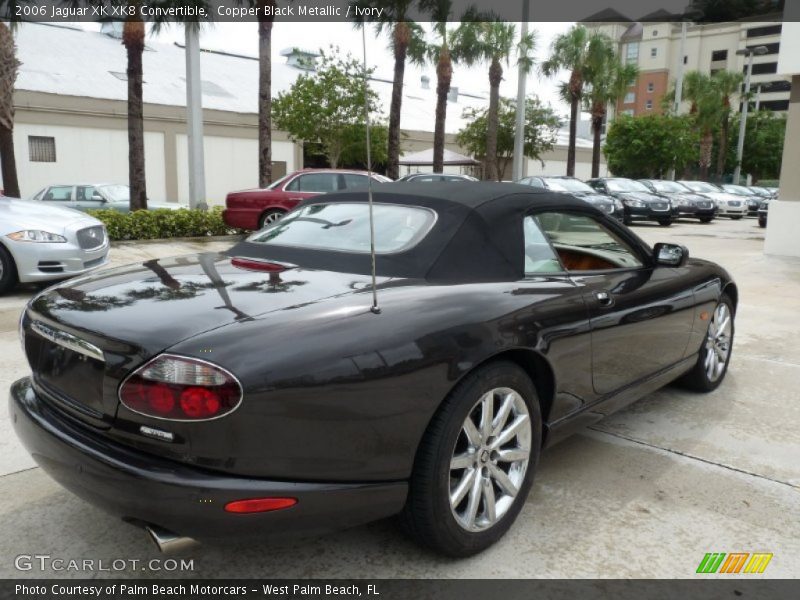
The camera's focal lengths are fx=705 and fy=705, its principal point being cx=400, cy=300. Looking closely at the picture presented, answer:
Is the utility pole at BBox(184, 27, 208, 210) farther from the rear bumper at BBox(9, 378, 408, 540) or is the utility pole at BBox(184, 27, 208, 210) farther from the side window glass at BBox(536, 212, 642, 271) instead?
the rear bumper at BBox(9, 378, 408, 540)

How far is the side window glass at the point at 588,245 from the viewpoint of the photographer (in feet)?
11.8

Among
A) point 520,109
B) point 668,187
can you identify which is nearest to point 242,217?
point 520,109

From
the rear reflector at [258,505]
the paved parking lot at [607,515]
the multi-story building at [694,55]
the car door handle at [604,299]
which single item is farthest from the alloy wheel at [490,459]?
the multi-story building at [694,55]

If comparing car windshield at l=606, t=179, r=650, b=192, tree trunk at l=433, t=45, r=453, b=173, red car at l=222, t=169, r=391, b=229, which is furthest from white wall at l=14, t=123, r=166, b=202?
car windshield at l=606, t=179, r=650, b=192

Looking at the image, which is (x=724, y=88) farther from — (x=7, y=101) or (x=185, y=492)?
(x=185, y=492)

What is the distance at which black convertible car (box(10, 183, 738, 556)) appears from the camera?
2.04 metres

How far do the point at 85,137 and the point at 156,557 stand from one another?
80.4 feet

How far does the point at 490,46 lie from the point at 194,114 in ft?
51.8

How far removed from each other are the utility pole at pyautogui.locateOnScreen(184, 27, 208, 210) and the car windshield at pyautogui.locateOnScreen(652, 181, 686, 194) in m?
15.3

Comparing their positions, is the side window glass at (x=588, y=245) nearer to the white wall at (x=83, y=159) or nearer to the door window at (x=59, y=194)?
the door window at (x=59, y=194)

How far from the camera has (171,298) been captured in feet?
8.13

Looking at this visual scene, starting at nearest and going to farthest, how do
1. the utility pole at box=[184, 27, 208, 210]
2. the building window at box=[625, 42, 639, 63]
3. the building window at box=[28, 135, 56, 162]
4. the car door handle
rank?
the car door handle → the utility pole at box=[184, 27, 208, 210] → the building window at box=[28, 135, 56, 162] → the building window at box=[625, 42, 639, 63]

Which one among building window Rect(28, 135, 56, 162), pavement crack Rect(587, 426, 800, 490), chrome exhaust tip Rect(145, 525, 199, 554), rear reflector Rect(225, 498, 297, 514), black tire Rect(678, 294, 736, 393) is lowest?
pavement crack Rect(587, 426, 800, 490)

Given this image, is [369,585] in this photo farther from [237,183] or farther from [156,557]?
[237,183]
